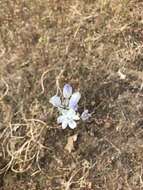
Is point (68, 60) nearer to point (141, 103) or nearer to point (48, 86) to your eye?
point (48, 86)

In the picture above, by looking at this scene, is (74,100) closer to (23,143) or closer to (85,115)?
(85,115)

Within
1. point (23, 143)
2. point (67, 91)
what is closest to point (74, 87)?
point (67, 91)

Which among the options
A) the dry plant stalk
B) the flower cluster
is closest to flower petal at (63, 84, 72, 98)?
the flower cluster

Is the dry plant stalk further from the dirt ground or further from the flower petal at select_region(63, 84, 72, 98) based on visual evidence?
the flower petal at select_region(63, 84, 72, 98)

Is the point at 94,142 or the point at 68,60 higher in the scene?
the point at 68,60

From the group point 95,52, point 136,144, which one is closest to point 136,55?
point 95,52

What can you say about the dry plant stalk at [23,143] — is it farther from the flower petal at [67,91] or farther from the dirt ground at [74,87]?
the flower petal at [67,91]
